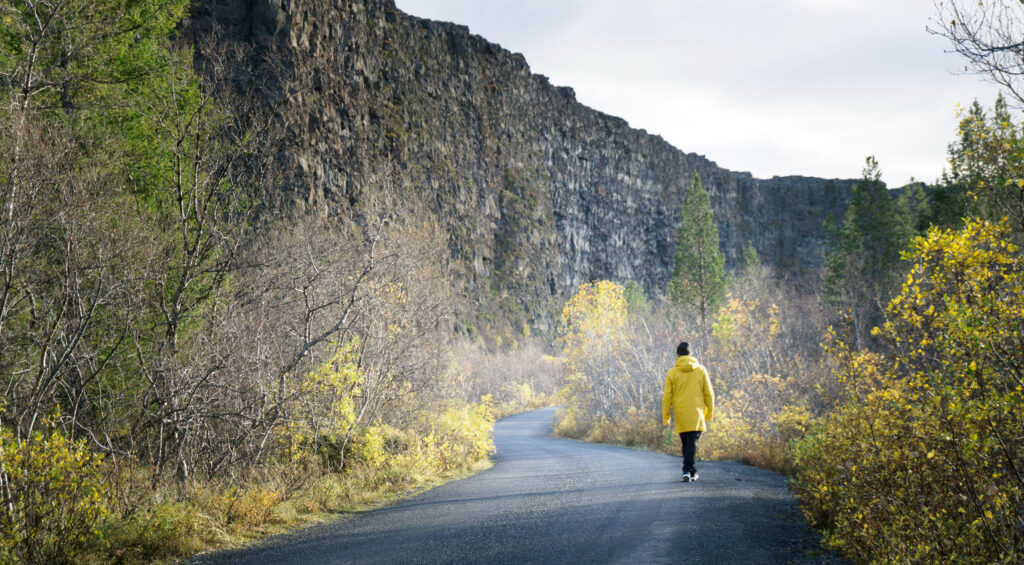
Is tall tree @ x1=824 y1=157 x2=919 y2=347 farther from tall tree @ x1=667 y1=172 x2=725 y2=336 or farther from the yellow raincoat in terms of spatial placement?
the yellow raincoat

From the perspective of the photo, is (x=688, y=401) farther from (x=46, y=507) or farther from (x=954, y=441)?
(x=46, y=507)

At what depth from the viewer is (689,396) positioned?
1007 cm

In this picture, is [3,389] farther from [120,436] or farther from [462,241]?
[462,241]

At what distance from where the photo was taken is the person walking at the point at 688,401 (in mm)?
9969

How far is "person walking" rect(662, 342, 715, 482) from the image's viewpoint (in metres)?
9.97

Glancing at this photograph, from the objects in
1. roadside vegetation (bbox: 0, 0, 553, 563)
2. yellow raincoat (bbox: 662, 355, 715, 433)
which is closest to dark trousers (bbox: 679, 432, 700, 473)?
yellow raincoat (bbox: 662, 355, 715, 433)

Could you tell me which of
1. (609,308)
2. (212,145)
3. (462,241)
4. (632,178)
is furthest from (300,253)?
(632,178)

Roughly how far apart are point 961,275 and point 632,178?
134 metres

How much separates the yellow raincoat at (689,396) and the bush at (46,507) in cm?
756

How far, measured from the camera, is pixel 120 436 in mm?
10383

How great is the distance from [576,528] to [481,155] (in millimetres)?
91129

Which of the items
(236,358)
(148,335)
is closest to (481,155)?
(148,335)

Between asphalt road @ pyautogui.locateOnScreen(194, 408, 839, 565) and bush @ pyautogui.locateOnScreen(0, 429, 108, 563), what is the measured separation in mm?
1146

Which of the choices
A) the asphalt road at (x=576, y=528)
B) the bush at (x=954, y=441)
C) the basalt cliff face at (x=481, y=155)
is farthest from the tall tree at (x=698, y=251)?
the bush at (x=954, y=441)
